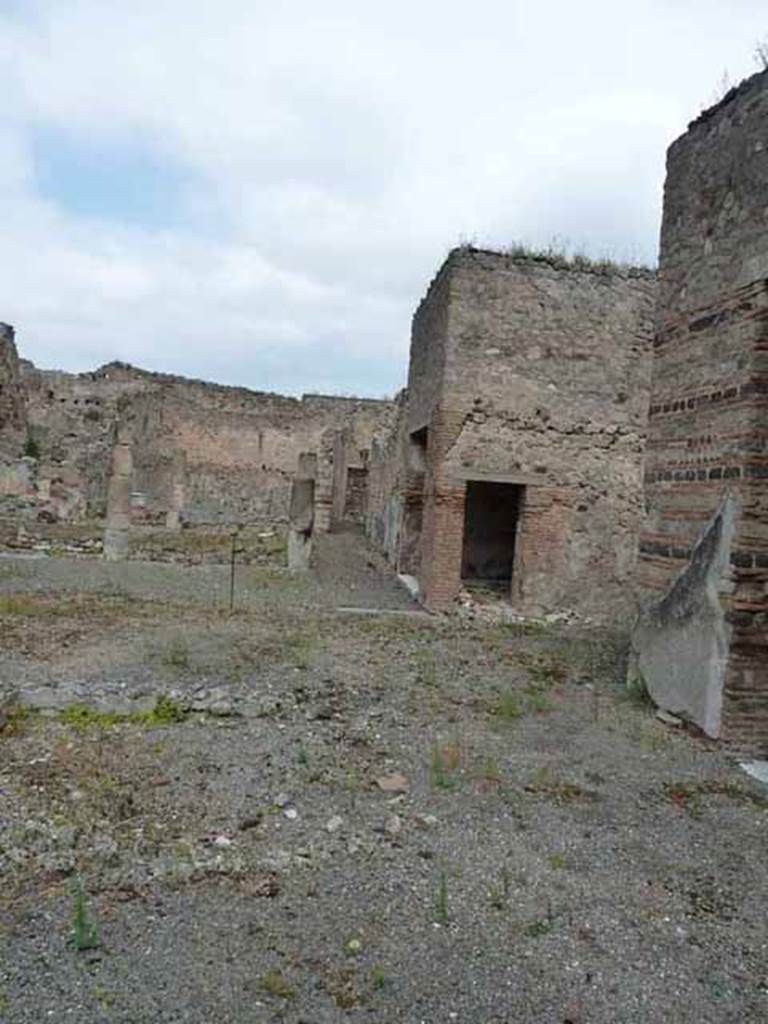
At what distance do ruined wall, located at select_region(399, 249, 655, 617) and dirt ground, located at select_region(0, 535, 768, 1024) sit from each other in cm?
450

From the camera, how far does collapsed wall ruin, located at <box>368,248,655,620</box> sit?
1098 cm

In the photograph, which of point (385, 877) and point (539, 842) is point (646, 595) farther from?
point (385, 877)

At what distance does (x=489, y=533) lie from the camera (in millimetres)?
14883

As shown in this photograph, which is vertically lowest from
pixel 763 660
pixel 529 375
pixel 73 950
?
pixel 73 950

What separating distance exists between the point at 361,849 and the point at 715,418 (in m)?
3.96

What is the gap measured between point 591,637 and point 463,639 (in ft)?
5.52

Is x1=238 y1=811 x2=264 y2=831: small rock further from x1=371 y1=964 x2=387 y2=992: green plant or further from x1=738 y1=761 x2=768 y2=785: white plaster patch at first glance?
x1=738 y1=761 x2=768 y2=785: white plaster patch

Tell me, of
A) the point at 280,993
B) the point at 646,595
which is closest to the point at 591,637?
the point at 646,595

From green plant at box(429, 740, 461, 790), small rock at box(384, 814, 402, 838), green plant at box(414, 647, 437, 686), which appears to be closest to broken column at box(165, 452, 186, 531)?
green plant at box(414, 647, 437, 686)

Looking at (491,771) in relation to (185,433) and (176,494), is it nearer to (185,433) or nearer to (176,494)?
(176,494)

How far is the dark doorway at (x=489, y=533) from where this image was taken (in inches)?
581

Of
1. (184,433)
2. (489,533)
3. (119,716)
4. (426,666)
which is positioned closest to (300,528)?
(489,533)

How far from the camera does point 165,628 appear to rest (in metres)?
8.37

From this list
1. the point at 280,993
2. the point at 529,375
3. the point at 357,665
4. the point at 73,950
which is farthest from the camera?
the point at 529,375
